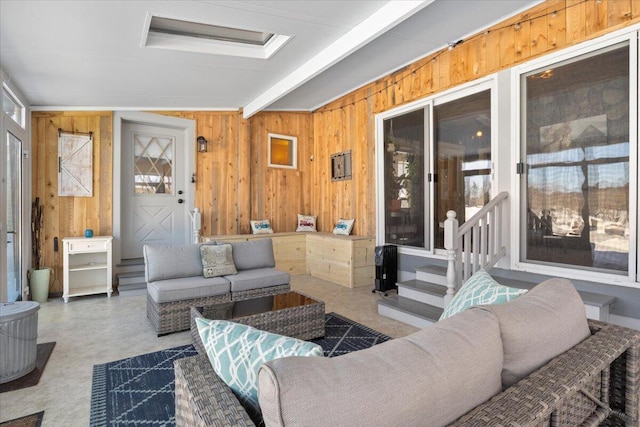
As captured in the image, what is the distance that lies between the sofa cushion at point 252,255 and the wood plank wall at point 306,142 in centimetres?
194

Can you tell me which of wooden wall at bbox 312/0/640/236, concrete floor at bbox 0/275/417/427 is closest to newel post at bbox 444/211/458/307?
concrete floor at bbox 0/275/417/427

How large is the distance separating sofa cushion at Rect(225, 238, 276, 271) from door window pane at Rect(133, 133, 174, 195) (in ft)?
7.84

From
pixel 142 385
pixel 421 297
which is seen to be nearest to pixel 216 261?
pixel 142 385

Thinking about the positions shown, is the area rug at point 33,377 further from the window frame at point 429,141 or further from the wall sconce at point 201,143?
the window frame at point 429,141

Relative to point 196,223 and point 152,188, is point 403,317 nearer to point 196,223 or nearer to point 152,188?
point 196,223

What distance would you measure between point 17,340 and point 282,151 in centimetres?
488

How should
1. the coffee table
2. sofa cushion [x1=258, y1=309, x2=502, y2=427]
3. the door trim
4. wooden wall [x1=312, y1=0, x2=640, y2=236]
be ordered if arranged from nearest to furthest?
sofa cushion [x1=258, y1=309, x2=502, y2=427]
the coffee table
wooden wall [x1=312, y1=0, x2=640, y2=236]
the door trim

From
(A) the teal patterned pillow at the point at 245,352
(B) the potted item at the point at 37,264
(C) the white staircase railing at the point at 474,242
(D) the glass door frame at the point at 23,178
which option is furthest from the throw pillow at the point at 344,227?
(A) the teal patterned pillow at the point at 245,352

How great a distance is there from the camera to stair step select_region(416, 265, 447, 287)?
12.9 feet

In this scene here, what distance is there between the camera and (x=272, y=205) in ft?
21.3

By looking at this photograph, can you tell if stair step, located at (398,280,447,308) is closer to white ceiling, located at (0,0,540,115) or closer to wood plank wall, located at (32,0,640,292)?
wood plank wall, located at (32,0,640,292)

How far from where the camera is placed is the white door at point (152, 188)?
5.41 m

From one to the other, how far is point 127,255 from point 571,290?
5.66 meters

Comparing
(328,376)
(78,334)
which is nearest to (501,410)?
(328,376)
